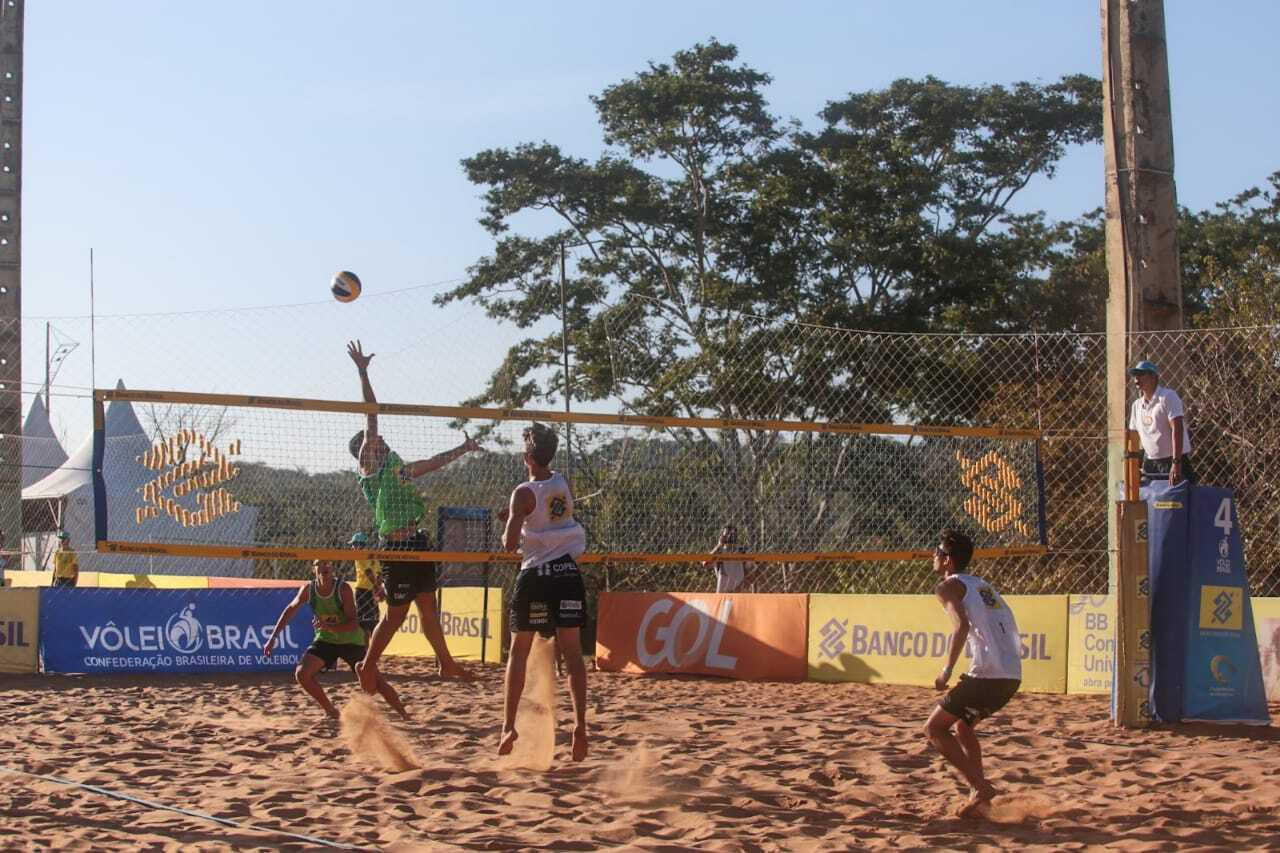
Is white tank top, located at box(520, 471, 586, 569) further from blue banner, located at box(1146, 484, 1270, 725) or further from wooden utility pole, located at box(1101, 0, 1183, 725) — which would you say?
wooden utility pole, located at box(1101, 0, 1183, 725)

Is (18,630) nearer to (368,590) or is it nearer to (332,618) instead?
(368,590)

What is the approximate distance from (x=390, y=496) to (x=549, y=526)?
256 centimetres

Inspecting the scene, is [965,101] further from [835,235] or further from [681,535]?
[681,535]

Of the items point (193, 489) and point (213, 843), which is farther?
point (193, 489)

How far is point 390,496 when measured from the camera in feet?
31.3

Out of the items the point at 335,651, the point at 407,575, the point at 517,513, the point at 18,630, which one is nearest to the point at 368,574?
the point at 18,630

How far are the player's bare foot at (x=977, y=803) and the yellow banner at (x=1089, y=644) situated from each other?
225 inches

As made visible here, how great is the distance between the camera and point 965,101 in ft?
84.1

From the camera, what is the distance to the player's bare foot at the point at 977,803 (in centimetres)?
596

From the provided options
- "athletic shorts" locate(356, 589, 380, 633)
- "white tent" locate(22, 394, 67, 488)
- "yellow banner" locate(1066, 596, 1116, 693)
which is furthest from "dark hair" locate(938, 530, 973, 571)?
"white tent" locate(22, 394, 67, 488)

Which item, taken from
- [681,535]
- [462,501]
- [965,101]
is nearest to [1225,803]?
[681,535]

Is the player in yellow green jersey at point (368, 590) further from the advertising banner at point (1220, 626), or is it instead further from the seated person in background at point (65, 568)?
the seated person in background at point (65, 568)

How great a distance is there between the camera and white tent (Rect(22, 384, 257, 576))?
16047mm

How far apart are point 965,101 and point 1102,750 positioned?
1961cm
